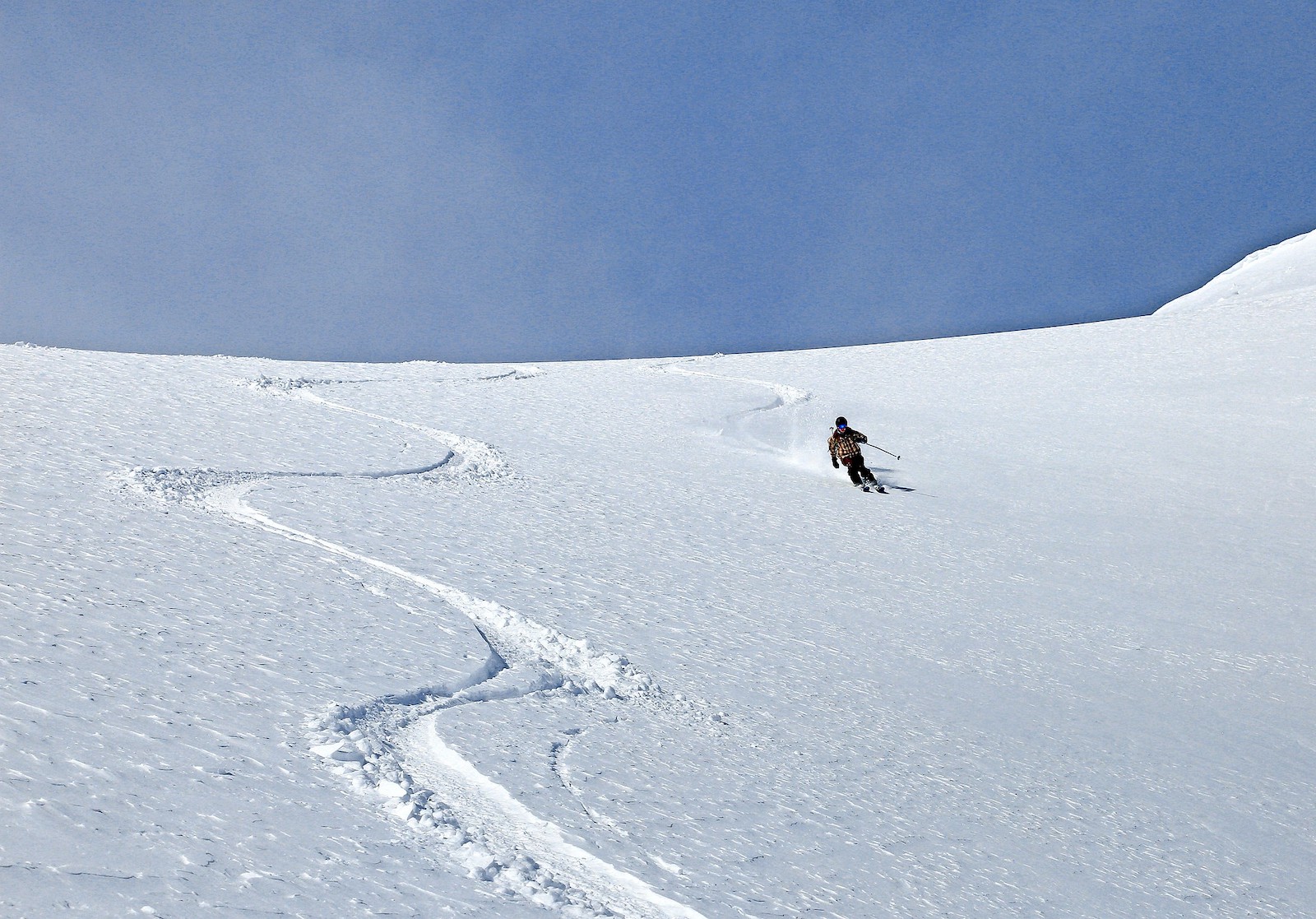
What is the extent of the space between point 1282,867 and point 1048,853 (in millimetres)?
1464

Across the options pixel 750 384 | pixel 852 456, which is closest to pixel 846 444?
pixel 852 456

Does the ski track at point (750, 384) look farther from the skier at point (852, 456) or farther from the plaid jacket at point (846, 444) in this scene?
the skier at point (852, 456)

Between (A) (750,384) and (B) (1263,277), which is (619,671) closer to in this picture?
(A) (750,384)

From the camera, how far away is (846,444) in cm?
1412

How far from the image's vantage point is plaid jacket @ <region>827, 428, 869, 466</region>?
46.1ft

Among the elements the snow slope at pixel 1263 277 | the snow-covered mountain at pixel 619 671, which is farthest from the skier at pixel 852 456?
the snow slope at pixel 1263 277

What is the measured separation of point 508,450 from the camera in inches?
549

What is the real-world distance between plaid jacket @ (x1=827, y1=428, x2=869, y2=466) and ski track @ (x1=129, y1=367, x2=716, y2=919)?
7.68 metres

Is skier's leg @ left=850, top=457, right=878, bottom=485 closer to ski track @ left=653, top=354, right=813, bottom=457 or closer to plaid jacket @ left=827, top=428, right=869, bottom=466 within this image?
plaid jacket @ left=827, top=428, right=869, bottom=466

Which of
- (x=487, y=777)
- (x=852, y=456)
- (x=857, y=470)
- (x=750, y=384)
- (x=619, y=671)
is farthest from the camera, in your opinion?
(x=750, y=384)

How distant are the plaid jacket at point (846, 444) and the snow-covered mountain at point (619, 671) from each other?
0.43 m

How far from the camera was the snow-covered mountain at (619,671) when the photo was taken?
412 centimetres

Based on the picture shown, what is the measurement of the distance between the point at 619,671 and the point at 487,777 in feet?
6.34

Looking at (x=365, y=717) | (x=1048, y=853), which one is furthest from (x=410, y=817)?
(x=1048, y=853)
